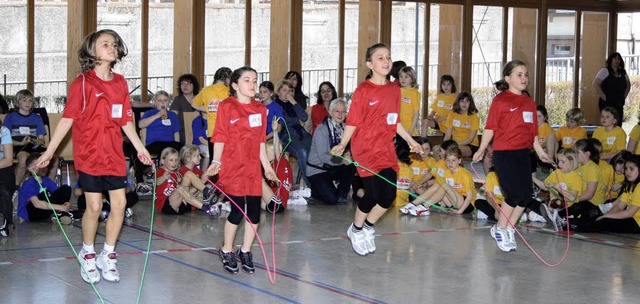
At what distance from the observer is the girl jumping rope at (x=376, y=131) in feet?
25.0

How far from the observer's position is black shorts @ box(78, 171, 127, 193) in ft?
21.0

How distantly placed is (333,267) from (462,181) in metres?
3.42

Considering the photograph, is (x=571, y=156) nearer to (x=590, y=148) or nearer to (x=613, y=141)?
(x=590, y=148)

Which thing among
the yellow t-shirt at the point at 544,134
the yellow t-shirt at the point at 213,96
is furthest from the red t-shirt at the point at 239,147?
the yellow t-shirt at the point at 544,134

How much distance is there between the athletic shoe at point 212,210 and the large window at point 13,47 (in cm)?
549

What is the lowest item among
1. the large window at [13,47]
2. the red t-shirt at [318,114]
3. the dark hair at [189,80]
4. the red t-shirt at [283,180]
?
the red t-shirt at [283,180]

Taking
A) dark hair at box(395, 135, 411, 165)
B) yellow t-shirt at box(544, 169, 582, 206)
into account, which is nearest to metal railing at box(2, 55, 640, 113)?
dark hair at box(395, 135, 411, 165)

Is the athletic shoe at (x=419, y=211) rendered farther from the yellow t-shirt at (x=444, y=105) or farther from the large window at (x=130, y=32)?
the large window at (x=130, y=32)

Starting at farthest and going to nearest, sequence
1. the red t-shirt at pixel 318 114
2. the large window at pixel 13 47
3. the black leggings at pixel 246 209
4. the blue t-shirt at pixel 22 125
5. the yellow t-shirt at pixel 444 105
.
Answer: the yellow t-shirt at pixel 444 105
the large window at pixel 13 47
the red t-shirt at pixel 318 114
the blue t-shirt at pixel 22 125
the black leggings at pixel 246 209

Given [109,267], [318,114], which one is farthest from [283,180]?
[109,267]

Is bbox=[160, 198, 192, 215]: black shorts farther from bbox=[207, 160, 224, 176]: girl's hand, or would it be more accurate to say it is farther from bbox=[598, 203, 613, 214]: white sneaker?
bbox=[598, 203, 613, 214]: white sneaker

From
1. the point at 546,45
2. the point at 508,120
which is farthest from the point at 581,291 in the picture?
the point at 546,45

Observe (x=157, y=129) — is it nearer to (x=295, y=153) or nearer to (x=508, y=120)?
(x=295, y=153)

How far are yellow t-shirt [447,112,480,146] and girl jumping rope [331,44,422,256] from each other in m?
5.74
